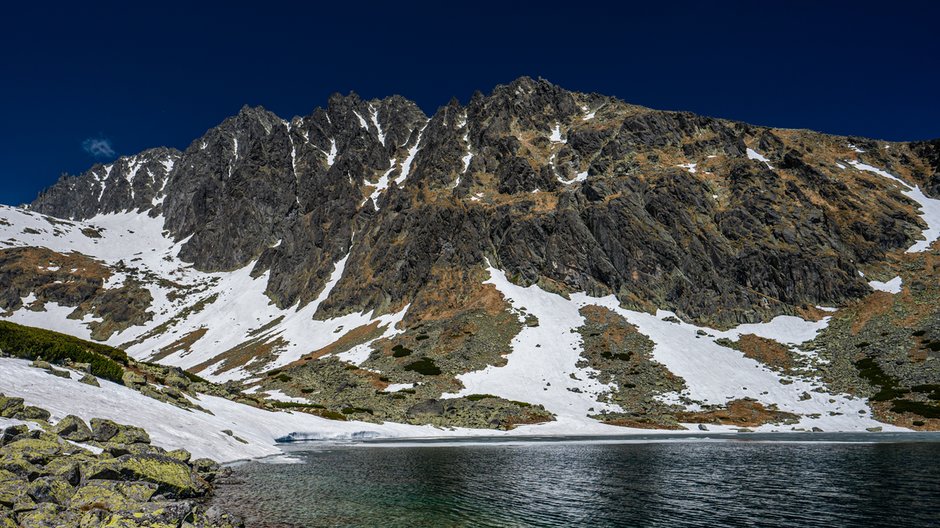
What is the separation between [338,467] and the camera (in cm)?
3378

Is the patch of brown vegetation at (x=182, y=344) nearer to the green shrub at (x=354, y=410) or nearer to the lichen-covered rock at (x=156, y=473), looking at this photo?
the green shrub at (x=354, y=410)

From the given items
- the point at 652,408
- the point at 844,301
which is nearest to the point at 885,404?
the point at 652,408

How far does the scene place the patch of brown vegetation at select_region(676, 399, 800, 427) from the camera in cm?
7800

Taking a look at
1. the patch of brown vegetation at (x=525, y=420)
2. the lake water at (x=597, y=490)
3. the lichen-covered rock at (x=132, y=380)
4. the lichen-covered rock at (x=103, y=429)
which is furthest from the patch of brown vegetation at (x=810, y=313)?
the lichen-covered rock at (x=103, y=429)

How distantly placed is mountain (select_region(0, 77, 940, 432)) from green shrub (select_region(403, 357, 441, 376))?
0.53 meters

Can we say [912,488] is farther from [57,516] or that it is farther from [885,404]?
[885,404]

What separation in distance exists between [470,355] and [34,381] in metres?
82.7

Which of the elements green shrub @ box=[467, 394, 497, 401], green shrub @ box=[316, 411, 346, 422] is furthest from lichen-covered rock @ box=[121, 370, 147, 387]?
green shrub @ box=[467, 394, 497, 401]

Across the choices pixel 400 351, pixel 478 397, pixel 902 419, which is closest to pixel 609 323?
pixel 478 397

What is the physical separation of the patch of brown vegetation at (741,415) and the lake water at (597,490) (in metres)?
40.5

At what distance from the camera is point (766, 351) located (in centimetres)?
10550

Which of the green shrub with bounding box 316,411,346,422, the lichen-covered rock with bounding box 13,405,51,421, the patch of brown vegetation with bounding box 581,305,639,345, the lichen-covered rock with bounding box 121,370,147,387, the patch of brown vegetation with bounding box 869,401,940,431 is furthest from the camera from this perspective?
the patch of brown vegetation with bounding box 581,305,639,345

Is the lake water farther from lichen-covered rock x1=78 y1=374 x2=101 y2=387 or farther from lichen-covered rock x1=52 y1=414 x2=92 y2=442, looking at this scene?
lichen-covered rock x1=78 y1=374 x2=101 y2=387

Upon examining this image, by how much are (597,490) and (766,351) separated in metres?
97.6
